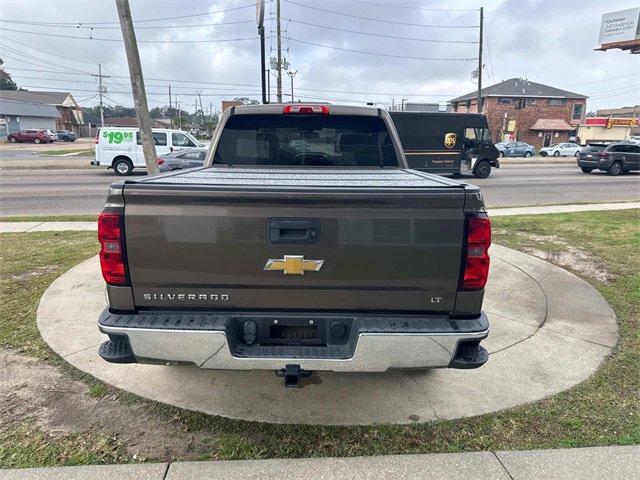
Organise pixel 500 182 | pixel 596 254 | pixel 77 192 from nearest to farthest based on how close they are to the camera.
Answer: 1. pixel 596 254
2. pixel 77 192
3. pixel 500 182

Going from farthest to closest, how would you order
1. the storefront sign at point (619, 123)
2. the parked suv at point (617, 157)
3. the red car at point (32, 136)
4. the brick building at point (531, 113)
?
the storefront sign at point (619, 123), the brick building at point (531, 113), the red car at point (32, 136), the parked suv at point (617, 157)

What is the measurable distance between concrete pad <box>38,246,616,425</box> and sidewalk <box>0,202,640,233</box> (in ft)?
14.8

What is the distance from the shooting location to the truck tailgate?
7.69 ft

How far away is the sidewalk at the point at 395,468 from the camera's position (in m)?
2.44

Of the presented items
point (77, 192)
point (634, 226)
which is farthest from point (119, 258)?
point (77, 192)

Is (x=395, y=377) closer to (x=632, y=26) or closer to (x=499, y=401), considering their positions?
(x=499, y=401)

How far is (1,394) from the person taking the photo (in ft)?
10.5

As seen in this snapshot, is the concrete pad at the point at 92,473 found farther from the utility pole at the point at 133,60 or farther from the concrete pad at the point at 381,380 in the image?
the utility pole at the point at 133,60

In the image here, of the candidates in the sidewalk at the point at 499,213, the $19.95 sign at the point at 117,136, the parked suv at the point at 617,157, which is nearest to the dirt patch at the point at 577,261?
the sidewalk at the point at 499,213

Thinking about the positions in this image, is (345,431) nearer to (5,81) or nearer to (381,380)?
(381,380)

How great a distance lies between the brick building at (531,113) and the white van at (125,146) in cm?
4670

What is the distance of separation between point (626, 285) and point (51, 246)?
28.3ft

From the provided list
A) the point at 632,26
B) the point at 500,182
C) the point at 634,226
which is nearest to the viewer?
the point at 634,226

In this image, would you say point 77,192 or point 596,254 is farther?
point 77,192
